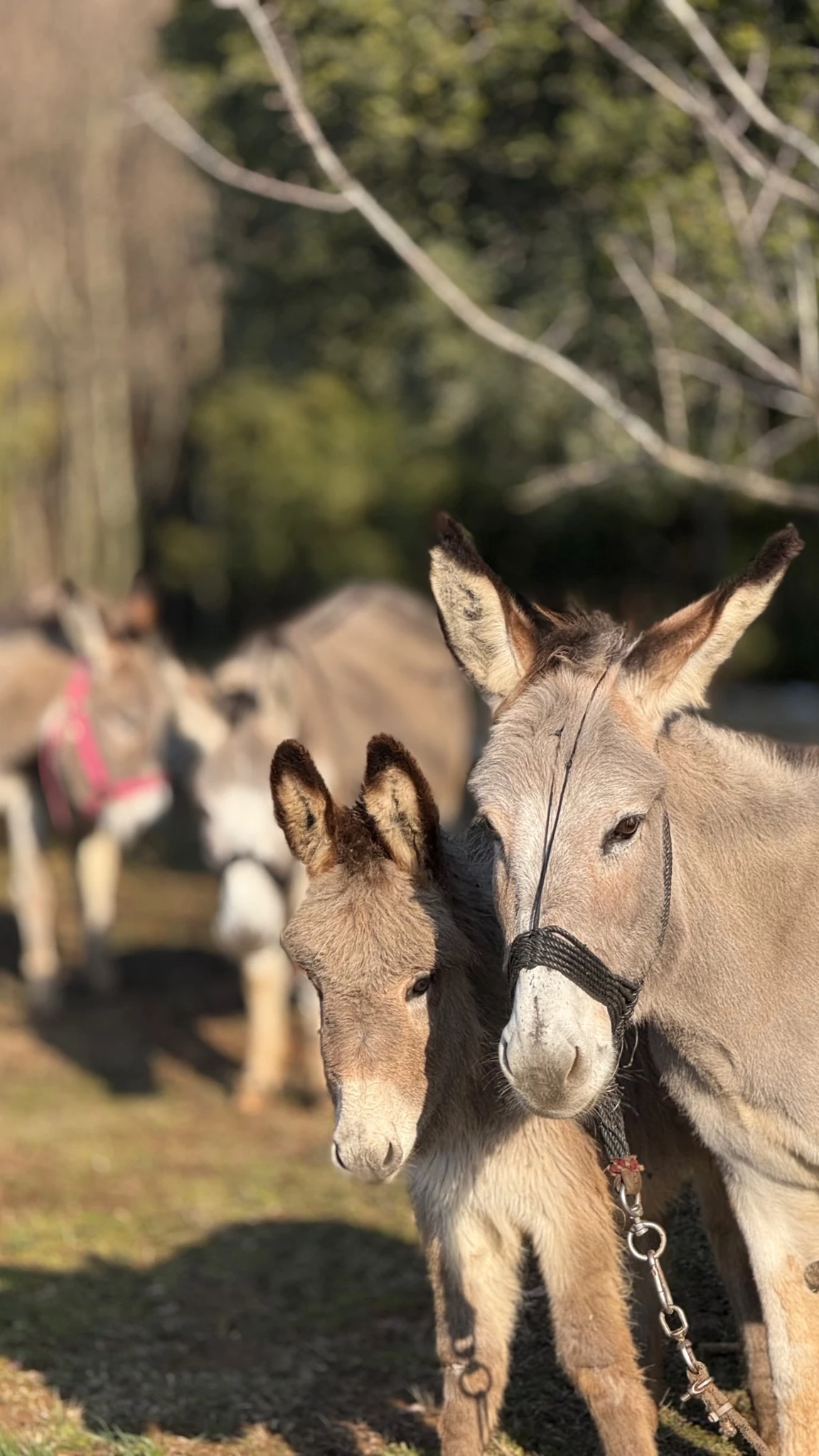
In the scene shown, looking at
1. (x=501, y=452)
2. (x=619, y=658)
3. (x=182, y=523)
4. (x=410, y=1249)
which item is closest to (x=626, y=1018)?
(x=619, y=658)

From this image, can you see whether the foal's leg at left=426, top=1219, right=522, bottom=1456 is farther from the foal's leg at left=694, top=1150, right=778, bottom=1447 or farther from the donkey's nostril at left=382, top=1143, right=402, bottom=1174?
the foal's leg at left=694, top=1150, right=778, bottom=1447

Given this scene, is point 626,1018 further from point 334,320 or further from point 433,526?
point 334,320

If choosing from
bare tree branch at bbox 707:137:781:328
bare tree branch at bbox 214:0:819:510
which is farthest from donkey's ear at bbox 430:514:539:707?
bare tree branch at bbox 707:137:781:328

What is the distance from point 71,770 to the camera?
10.3 metres

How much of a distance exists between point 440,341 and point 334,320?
951 millimetres

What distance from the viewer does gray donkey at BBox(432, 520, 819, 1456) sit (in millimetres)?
3062

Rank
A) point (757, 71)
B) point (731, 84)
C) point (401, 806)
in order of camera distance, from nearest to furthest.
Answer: point (401, 806)
point (731, 84)
point (757, 71)

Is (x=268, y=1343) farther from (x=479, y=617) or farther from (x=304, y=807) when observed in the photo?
(x=479, y=617)

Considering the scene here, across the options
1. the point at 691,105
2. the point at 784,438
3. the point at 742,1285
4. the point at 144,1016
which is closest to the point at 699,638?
the point at 742,1285

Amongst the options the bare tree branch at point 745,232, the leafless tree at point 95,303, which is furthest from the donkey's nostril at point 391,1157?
the leafless tree at point 95,303

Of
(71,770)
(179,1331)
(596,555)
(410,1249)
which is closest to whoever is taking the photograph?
(179,1331)

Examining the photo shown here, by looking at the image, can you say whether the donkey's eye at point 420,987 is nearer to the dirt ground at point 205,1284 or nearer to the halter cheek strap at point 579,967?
the halter cheek strap at point 579,967

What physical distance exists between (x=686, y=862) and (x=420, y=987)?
69 cm

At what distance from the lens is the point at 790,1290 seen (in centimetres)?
336
